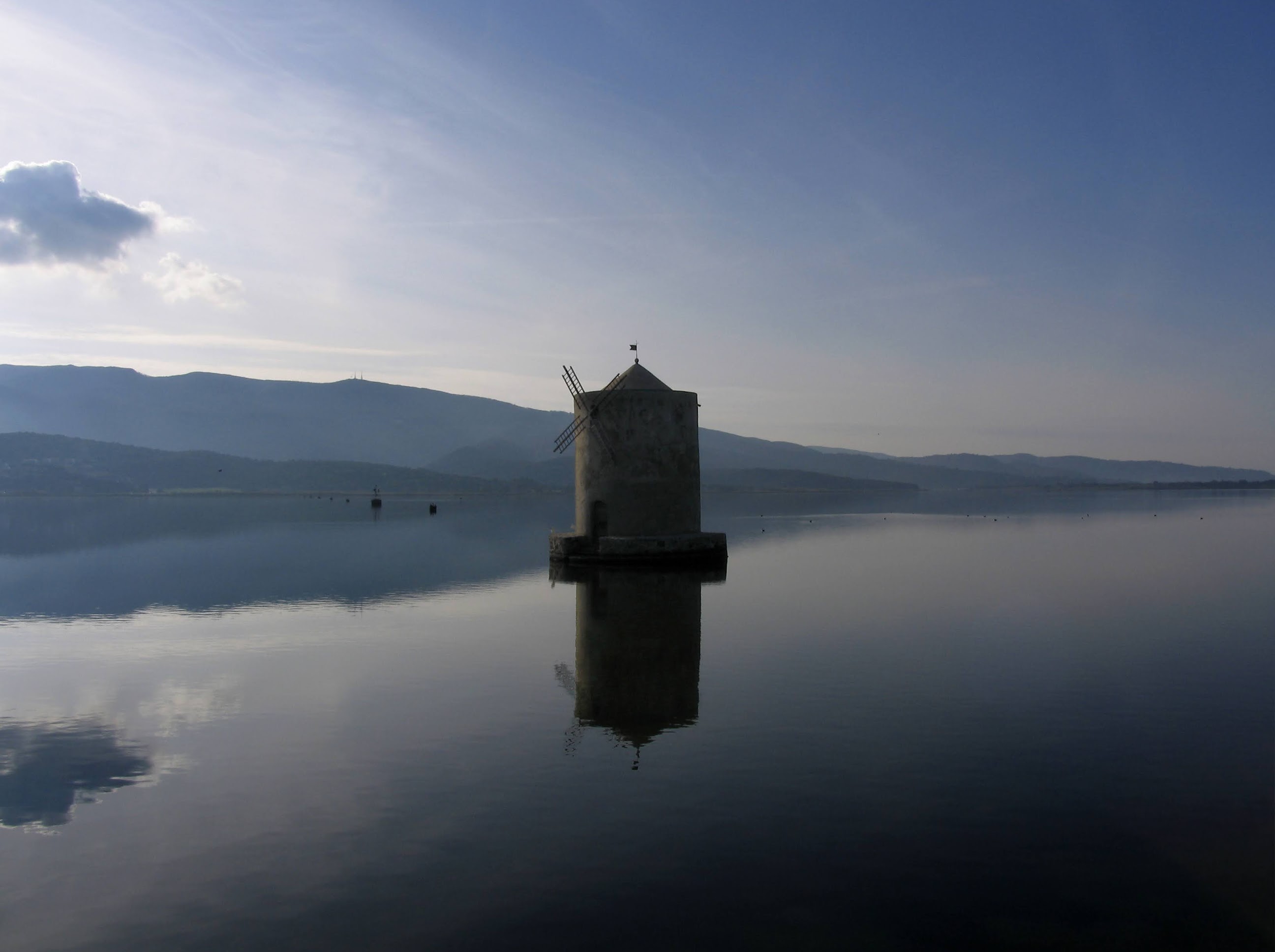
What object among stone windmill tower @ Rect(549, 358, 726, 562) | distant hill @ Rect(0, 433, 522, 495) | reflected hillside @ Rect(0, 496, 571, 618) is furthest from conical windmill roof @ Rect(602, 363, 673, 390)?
distant hill @ Rect(0, 433, 522, 495)

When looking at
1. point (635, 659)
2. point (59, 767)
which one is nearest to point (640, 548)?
point (635, 659)

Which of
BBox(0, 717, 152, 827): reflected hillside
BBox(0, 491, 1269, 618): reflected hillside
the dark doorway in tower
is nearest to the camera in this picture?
BBox(0, 717, 152, 827): reflected hillside

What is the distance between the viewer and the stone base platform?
27500 mm

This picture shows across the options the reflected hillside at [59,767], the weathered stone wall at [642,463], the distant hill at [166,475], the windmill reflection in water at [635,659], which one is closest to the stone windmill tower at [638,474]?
the weathered stone wall at [642,463]

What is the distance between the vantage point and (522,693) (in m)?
12.2

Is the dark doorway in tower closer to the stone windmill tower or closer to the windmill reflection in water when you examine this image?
the stone windmill tower

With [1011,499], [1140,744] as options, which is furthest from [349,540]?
[1011,499]

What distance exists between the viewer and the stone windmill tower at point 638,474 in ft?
89.6

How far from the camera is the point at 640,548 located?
27.6 metres

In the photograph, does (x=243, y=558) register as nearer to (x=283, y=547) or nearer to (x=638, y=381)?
(x=283, y=547)

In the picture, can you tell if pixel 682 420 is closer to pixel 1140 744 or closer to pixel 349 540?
pixel 1140 744

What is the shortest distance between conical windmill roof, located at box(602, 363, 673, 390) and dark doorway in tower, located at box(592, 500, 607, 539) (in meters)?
3.53

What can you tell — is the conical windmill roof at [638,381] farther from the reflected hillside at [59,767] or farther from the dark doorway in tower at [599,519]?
the reflected hillside at [59,767]

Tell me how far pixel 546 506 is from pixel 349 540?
2474 inches
